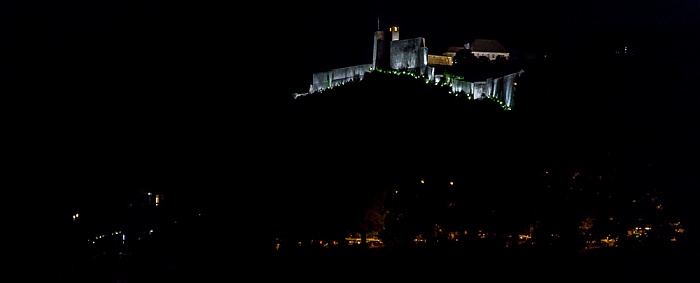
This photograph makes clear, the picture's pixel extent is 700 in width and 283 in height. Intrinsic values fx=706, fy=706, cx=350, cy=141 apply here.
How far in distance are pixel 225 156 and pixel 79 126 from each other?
13.1 metres

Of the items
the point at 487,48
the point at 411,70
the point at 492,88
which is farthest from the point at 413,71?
the point at 487,48

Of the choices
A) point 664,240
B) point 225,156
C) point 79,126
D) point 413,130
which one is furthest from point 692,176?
point 79,126

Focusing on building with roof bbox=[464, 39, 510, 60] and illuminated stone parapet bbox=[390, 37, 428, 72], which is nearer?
illuminated stone parapet bbox=[390, 37, 428, 72]

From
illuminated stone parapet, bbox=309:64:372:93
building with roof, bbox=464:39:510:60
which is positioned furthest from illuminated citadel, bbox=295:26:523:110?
building with roof, bbox=464:39:510:60

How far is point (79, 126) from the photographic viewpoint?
38156mm

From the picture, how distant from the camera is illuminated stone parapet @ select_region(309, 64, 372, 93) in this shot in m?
34.6

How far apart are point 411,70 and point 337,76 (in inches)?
161

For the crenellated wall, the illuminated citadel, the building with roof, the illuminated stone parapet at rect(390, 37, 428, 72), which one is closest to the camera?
the crenellated wall

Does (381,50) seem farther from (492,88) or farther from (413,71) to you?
(492,88)

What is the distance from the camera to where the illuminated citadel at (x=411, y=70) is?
96.9 ft

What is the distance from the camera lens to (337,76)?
35.2 metres

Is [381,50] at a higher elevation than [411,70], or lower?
higher

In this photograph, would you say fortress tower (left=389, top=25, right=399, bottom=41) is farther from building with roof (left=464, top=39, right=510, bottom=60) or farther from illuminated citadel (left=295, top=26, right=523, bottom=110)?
building with roof (left=464, top=39, right=510, bottom=60)

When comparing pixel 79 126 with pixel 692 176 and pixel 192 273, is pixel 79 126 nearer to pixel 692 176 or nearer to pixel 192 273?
pixel 192 273
